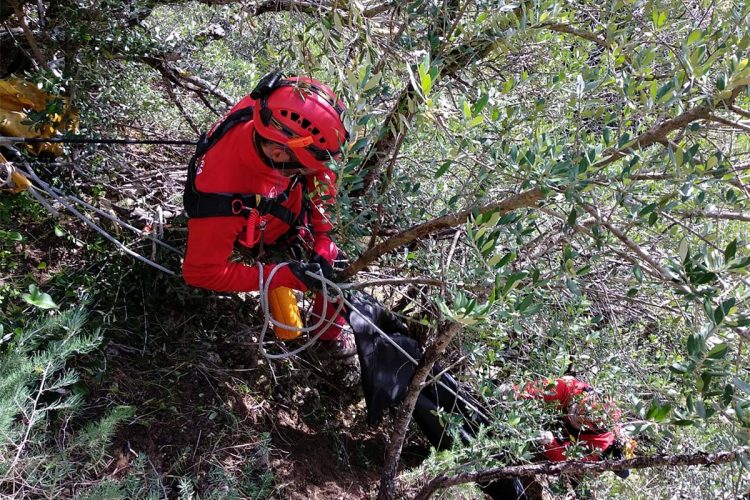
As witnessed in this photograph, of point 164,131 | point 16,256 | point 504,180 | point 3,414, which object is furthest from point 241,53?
point 3,414

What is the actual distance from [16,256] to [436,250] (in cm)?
229

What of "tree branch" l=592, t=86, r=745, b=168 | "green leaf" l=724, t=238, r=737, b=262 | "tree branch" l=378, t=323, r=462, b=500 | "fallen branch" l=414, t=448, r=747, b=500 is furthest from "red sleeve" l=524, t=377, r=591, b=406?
"green leaf" l=724, t=238, r=737, b=262

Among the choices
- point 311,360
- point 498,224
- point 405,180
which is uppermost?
point 498,224

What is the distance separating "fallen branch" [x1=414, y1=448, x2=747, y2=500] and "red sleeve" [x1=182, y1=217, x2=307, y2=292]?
111 cm

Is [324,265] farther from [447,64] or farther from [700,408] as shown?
[700,408]

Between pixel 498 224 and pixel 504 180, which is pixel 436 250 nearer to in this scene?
pixel 504 180

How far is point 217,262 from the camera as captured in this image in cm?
296

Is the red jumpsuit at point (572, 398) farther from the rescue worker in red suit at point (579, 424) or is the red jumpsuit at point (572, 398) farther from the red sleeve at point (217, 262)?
the red sleeve at point (217, 262)

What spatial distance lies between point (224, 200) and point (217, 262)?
30cm

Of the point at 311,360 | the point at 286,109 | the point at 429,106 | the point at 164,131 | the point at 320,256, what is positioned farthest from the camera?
the point at 164,131

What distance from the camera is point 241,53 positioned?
15.0ft

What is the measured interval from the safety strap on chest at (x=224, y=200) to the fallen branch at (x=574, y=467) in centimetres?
151

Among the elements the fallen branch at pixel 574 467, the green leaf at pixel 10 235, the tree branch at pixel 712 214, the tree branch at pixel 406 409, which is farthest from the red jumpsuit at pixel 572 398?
the green leaf at pixel 10 235

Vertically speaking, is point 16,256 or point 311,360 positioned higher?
point 16,256
